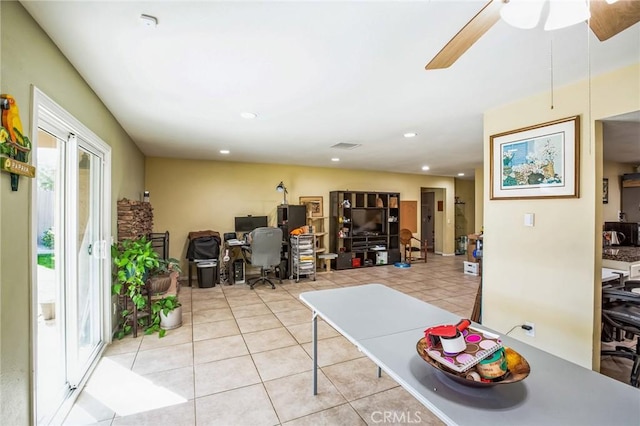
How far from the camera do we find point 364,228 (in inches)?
287

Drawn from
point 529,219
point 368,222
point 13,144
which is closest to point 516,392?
point 529,219

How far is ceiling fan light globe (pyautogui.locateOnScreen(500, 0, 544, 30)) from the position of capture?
94cm

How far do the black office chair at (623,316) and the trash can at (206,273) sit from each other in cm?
503

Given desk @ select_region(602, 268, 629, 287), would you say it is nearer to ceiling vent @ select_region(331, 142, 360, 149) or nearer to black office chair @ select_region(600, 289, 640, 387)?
black office chair @ select_region(600, 289, 640, 387)

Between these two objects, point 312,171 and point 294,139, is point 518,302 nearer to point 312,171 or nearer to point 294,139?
point 294,139

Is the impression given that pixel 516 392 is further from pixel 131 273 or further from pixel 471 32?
pixel 131 273

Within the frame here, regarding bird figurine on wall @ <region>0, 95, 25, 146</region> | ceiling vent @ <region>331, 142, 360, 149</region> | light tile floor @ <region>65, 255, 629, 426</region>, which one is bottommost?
light tile floor @ <region>65, 255, 629, 426</region>

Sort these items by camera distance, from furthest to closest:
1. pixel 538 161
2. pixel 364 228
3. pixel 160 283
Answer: pixel 364 228, pixel 160 283, pixel 538 161

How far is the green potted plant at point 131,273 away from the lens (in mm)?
2891

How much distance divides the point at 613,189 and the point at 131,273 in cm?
724

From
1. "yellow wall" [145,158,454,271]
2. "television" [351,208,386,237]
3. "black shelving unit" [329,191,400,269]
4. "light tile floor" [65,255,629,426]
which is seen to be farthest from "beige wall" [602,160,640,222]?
"yellow wall" [145,158,454,271]

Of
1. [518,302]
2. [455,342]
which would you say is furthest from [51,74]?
[518,302]

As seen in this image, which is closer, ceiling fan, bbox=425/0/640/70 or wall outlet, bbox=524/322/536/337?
ceiling fan, bbox=425/0/640/70

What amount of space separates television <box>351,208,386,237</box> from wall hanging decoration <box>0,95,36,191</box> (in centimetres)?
613
